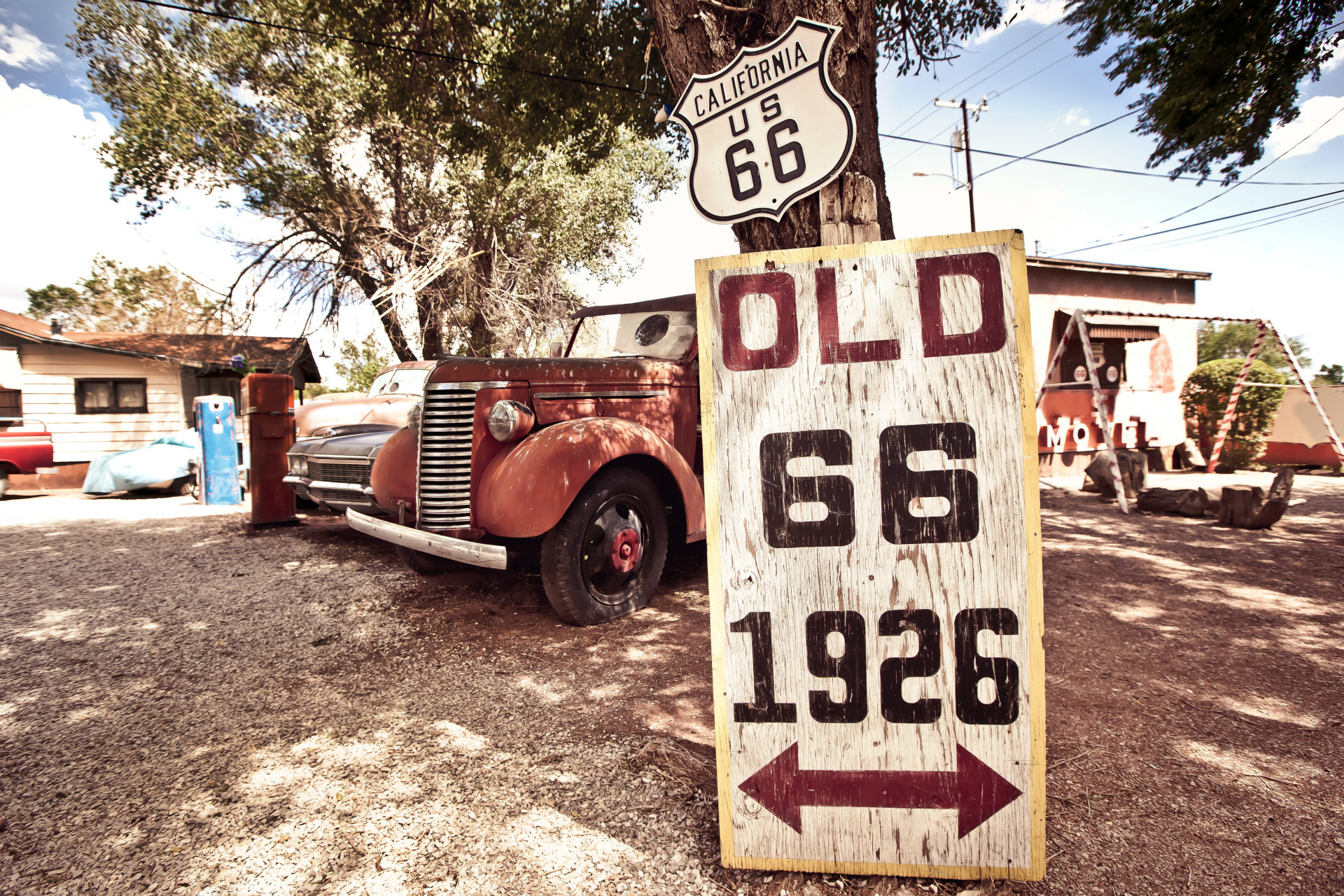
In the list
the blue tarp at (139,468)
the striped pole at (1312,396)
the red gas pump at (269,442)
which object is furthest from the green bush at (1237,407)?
the blue tarp at (139,468)

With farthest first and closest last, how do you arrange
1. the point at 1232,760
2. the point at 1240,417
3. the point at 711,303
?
the point at 1240,417, the point at 1232,760, the point at 711,303

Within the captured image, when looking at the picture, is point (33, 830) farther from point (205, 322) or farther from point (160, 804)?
point (205, 322)

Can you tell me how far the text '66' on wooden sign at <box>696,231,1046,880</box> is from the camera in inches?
61.4

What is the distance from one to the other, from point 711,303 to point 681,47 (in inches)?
60.0

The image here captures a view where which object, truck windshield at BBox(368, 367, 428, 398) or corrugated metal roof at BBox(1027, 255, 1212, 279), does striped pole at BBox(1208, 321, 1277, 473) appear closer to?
corrugated metal roof at BBox(1027, 255, 1212, 279)

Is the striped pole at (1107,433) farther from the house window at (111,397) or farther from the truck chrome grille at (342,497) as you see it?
the house window at (111,397)

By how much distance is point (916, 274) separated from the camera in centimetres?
162

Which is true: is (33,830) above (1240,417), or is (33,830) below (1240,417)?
below

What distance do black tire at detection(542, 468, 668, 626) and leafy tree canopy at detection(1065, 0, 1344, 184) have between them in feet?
18.0

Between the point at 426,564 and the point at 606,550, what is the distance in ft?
5.80

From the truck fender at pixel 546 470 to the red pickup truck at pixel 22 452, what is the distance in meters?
12.0

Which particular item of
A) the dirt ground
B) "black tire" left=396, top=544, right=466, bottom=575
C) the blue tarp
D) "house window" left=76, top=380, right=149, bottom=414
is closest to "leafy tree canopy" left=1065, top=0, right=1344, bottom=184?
the dirt ground

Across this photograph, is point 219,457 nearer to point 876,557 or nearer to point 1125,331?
point 876,557

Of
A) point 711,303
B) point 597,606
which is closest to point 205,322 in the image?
point 597,606
